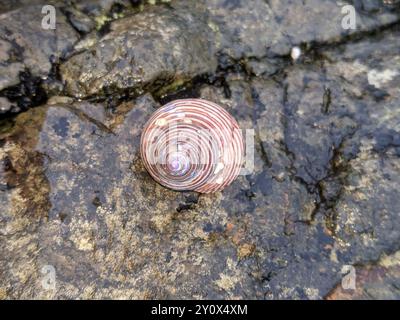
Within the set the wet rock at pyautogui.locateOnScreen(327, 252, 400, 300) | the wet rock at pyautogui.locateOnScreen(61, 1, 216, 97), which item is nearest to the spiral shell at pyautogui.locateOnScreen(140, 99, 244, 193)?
the wet rock at pyautogui.locateOnScreen(61, 1, 216, 97)

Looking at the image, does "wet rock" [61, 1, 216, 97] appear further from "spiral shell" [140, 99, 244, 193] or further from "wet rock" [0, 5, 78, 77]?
"spiral shell" [140, 99, 244, 193]

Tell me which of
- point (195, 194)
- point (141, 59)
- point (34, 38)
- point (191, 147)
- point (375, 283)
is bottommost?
point (375, 283)

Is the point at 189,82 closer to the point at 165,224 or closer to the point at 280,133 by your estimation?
the point at 280,133

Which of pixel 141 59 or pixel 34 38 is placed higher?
pixel 34 38

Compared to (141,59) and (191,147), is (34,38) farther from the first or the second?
(191,147)

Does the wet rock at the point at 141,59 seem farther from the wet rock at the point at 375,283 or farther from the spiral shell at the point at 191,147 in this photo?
the wet rock at the point at 375,283

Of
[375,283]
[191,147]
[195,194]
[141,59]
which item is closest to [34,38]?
[141,59]
